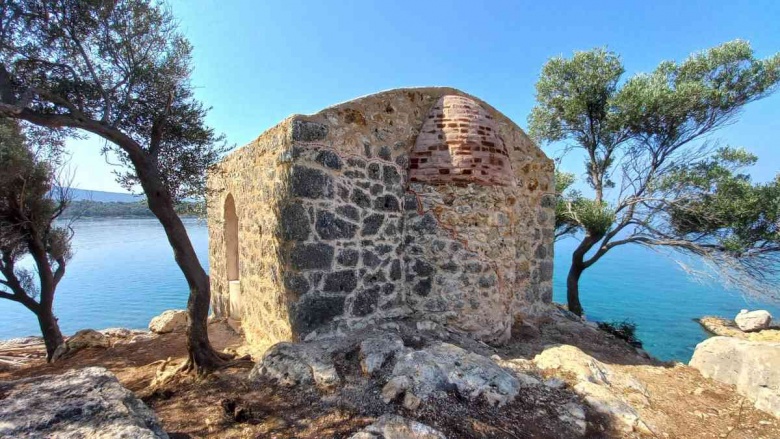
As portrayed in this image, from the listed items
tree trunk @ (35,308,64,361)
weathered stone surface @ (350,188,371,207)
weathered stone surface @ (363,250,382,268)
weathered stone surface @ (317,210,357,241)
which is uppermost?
weathered stone surface @ (350,188,371,207)

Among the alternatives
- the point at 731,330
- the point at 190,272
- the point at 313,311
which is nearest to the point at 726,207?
the point at 731,330

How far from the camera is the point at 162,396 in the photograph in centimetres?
342

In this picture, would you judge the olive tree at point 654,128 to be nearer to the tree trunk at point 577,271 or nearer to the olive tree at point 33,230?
the tree trunk at point 577,271

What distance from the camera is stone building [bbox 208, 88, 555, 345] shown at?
4133mm

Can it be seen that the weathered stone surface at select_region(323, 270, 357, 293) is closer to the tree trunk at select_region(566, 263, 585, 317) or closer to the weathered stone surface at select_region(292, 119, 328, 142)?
the weathered stone surface at select_region(292, 119, 328, 142)

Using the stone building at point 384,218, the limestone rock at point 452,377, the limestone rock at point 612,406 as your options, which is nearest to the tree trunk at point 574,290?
the stone building at point 384,218

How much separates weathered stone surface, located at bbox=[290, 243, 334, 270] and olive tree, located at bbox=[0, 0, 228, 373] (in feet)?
4.36

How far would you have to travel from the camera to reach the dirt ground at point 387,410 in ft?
8.82

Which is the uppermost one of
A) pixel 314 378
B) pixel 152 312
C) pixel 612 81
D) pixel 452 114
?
pixel 612 81

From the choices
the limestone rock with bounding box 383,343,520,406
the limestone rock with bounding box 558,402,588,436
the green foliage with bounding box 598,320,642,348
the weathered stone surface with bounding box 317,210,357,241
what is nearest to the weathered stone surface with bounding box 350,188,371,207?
the weathered stone surface with bounding box 317,210,357,241

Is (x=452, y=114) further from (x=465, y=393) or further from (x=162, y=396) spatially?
(x=162, y=396)

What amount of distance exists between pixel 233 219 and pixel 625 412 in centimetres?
703

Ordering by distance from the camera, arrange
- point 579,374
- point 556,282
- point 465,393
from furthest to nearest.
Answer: point 556,282 → point 579,374 → point 465,393

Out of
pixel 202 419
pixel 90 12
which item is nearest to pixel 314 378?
pixel 202 419
